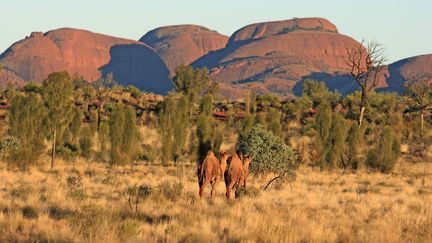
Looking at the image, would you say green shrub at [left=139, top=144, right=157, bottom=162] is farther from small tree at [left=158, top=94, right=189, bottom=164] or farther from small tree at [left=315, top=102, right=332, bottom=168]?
small tree at [left=315, top=102, right=332, bottom=168]

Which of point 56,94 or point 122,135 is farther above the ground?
point 56,94

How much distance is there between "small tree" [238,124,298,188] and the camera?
23875mm

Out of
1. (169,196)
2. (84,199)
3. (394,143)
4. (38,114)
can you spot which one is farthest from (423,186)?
(38,114)

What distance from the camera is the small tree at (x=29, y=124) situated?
24.6m

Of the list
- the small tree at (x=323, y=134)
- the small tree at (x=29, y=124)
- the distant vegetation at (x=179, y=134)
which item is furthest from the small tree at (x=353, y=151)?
the small tree at (x=29, y=124)

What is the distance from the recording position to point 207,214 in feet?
38.8

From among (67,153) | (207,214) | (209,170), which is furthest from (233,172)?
(67,153)

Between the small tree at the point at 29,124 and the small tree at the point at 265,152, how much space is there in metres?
8.38

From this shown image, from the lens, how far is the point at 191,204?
13422 mm

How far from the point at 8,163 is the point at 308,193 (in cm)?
1260

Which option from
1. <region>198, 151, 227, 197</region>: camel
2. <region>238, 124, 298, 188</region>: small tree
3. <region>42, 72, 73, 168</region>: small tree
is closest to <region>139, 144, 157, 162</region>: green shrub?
<region>238, 124, 298, 188</region>: small tree

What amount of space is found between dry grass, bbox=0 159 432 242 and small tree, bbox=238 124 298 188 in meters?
3.70

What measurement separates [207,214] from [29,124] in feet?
50.6

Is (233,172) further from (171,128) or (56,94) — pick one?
(171,128)
